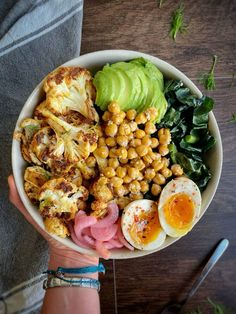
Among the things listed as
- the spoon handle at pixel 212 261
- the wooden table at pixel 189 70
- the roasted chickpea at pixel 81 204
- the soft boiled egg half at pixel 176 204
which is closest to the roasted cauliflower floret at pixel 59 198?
the roasted chickpea at pixel 81 204

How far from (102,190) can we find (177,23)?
24.9 inches

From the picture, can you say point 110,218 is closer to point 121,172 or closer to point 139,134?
point 121,172

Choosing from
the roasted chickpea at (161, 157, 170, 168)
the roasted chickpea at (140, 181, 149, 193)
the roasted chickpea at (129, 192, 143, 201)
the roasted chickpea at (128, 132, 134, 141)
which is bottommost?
the roasted chickpea at (129, 192, 143, 201)

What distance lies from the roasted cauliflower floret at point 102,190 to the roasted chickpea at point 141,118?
169mm

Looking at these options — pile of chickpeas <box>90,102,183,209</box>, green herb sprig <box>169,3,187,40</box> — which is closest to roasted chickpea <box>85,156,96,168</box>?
pile of chickpeas <box>90,102,183,209</box>

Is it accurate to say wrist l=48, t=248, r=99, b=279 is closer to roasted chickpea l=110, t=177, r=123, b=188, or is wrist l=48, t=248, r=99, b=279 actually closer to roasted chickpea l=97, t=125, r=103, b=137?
roasted chickpea l=110, t=177, r=123, b=188

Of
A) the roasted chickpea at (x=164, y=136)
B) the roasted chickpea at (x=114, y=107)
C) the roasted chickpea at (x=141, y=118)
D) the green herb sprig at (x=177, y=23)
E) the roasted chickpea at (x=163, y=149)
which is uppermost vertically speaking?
the green herb sprig at (x=177, y=23)

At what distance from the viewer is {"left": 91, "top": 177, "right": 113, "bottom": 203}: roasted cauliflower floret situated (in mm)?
1123

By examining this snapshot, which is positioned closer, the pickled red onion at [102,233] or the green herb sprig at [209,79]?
the pickled red onion at [102,233]

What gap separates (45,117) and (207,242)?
2.19ft

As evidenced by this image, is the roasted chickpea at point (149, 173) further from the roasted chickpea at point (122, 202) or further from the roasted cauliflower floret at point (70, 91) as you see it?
the roasted cauliflower floret at point (70, 91)

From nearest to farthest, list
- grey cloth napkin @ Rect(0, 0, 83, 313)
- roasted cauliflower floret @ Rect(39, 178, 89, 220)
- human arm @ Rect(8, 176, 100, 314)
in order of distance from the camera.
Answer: roasted cauliflower floret @ Rect(39, 178, 89, 220) < human arm @ Rect(8, 176, 100, 314) < grey cloth napkin @ Rect(0, 0, 83, 313)

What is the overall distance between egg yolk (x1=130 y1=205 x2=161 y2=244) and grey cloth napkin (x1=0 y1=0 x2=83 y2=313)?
40 cm

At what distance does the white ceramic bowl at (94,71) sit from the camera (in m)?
1.15
